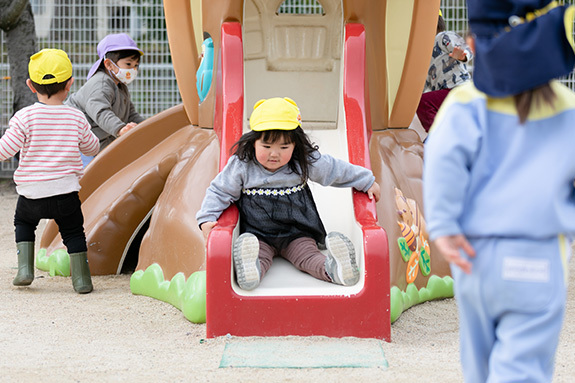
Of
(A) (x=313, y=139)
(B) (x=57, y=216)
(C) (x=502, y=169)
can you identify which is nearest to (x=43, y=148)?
(B) (x=57, y=216)

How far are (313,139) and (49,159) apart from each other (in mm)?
1511

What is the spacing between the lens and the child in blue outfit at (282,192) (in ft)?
12.5

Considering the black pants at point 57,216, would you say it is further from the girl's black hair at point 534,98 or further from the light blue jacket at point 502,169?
the girl's black hair at point 534,98

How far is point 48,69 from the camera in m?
4.73

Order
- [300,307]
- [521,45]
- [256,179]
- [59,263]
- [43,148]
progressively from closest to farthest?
[521,45], [300,307], [256,179], [43,148], [59,263]

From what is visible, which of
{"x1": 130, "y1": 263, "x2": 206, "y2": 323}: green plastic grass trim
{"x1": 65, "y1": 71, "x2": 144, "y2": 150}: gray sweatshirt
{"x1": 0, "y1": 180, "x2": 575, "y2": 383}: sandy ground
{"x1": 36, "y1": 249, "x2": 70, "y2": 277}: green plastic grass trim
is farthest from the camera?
{"x1": 65, "y1": 71, "x2": 144, "y2": 150}: gray sweatshirt

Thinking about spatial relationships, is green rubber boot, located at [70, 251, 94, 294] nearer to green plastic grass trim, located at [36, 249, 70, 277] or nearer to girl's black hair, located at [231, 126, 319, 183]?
green plastic grass trim, located at [36, 249, 70, 277]

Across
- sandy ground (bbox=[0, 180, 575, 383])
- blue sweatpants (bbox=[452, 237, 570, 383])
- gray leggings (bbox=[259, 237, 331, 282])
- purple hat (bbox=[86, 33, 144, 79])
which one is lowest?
sandy ground (bbox=[0, 180, 575, 383])

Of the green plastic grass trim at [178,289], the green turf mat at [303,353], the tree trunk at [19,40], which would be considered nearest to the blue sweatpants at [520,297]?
the green turf mat at [303,353]

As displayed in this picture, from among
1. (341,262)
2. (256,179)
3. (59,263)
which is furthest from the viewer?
(59,263)

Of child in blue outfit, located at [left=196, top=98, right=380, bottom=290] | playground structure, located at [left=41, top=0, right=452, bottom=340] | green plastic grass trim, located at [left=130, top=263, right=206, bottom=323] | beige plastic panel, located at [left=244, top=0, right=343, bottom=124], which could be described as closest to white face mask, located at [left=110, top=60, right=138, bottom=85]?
playground structure, located at [left=41, top=0, right=452, bottom=340]

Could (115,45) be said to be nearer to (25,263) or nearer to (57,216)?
(57,216)

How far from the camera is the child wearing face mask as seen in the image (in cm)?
571

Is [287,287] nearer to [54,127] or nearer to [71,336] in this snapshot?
[71,336]
